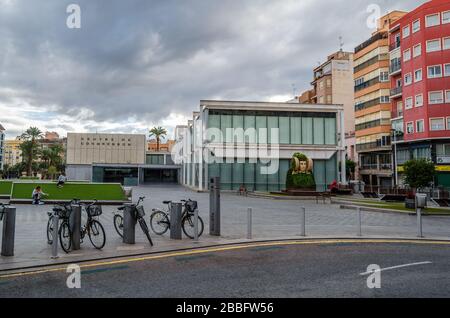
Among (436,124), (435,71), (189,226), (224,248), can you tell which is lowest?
(224,248)

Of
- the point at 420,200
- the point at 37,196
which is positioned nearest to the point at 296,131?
the point at 420,200

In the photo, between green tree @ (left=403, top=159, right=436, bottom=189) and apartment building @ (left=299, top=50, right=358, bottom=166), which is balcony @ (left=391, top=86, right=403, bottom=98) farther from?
green tree @ (left=403, top=159, right=436, bottom=189)

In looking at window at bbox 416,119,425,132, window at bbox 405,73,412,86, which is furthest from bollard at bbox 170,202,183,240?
window at bbox 405,73,412,86

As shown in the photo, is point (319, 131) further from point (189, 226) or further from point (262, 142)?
point (189, 226)

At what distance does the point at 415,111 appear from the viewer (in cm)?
4634

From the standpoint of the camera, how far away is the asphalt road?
233 inches

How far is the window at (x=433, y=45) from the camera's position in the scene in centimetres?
4331

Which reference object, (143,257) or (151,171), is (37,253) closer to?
(143,257)

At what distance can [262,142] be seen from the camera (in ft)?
155

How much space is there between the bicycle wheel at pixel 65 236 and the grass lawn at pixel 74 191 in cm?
1456

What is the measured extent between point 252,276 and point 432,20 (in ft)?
159

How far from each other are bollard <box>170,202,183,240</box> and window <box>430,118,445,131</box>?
42.3m

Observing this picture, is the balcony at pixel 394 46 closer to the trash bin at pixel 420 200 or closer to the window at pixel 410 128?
the window at pixel 410 128
